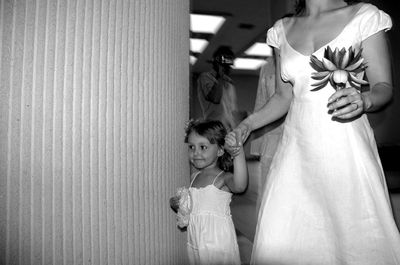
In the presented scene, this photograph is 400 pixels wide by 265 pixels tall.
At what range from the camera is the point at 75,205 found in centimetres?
95

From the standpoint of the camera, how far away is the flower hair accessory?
1557 mm

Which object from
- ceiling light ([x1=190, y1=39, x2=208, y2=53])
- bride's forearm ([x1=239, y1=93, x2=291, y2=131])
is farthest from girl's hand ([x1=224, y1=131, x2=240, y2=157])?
ceiling light ([x1=190, y1=39, x2=208, y2=53])

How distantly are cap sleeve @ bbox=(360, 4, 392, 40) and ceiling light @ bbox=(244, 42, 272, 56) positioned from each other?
979cm

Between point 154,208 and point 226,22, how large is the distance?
793 centimetres

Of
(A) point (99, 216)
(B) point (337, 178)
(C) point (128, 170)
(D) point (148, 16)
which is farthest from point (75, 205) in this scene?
(B) point (337, 178)

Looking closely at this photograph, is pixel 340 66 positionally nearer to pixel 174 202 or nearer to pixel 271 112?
pixel 271 112

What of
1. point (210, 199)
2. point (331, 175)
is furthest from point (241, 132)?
point (210, 199)

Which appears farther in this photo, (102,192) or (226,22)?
(226,22)

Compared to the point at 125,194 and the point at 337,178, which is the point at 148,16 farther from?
the point at 337,178

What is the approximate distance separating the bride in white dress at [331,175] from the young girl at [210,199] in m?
0.46

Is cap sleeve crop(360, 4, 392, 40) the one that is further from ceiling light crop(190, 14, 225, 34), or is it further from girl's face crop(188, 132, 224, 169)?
ceiling light crop(190, 14, 225, 34)

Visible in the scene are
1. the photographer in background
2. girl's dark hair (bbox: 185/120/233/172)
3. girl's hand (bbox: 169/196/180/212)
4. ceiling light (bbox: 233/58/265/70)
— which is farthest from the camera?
ceiling light (bbox: 233/58/265/70)

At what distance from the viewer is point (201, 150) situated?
203 centimetres

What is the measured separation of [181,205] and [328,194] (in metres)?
0.69
